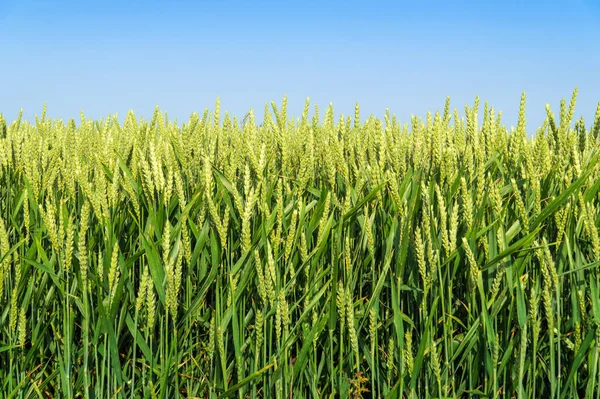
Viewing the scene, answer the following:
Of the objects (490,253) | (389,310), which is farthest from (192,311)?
(490,253)

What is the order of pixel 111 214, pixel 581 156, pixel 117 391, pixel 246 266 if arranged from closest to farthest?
pixel 246 266
pixel 117 391
pixel 111 214
pixel 581 156

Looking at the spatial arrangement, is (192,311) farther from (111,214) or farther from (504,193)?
(504,193)

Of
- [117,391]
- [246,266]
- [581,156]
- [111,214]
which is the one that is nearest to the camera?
[246,266]

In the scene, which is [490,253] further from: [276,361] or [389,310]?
[276,361]

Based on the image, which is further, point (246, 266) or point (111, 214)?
point (111, 214)

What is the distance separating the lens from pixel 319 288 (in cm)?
162

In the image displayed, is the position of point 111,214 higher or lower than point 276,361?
higher

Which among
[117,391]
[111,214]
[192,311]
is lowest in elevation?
[117,391]

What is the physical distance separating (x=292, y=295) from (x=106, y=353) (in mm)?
529

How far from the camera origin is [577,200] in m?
1.63

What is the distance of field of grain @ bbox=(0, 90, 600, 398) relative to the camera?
141cm

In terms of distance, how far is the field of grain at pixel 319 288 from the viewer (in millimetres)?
1409

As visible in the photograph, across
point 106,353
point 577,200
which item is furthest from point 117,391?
point 577,200

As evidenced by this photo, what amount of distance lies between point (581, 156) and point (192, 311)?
135 cm
